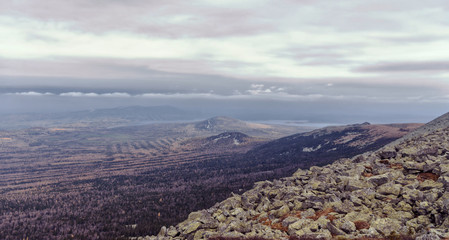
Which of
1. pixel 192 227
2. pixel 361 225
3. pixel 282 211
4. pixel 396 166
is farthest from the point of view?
pixel 396 166

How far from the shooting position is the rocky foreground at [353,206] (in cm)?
3203

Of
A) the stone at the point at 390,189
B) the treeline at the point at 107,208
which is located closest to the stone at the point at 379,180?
the stone at the point at 390,189

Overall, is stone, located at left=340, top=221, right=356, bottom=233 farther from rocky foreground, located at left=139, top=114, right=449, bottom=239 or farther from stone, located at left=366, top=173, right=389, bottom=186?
stone, located at left=366, top=173, right=389, bottom=186

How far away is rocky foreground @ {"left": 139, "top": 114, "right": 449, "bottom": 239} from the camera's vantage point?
32.0 meters

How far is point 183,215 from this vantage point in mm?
115250

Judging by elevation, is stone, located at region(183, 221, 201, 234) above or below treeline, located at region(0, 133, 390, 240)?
above

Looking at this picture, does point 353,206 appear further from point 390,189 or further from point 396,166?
point 396,166

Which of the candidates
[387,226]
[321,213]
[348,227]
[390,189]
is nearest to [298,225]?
[321,213]

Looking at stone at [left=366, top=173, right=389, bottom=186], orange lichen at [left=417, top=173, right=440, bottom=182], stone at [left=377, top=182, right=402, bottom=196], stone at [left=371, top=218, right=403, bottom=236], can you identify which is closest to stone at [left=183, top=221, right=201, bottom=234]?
stone at [left=371, top=218, right=403, bottom=236]

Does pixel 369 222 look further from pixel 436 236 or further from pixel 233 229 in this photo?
pixel 233 229

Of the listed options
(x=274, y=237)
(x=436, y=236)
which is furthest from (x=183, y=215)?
(x=436, y=236)

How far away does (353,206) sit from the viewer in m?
38.1

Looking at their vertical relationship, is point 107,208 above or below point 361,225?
below

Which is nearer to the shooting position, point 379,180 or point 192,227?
point 379,180
